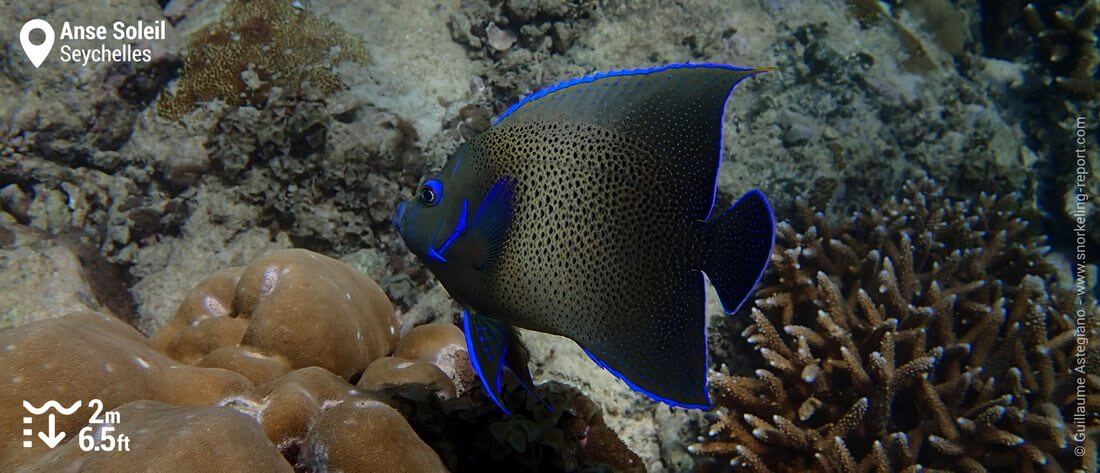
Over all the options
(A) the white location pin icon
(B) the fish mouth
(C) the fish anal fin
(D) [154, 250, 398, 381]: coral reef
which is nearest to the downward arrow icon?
(D) [154, 250, 398, 381]: coral reef

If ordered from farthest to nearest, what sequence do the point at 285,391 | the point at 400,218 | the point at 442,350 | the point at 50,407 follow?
the point at 442,350 → the point at 285,391 → the point at 50,407 → the point at 400,218

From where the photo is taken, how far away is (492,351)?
1.51 metres

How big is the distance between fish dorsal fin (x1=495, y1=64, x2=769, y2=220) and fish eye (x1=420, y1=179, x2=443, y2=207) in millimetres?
368

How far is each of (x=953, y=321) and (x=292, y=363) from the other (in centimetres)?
452

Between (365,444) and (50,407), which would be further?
(50,407)

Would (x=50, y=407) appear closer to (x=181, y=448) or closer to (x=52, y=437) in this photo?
(x=52, y=437)

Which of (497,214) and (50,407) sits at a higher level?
(497,214)

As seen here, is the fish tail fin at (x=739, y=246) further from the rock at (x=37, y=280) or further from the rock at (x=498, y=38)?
the rock at (x=498, y=38)

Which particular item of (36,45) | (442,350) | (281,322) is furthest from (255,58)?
(442,350)

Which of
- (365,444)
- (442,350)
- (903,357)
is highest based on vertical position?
(365,444)

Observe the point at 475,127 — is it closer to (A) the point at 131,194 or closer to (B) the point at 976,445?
(A) the point at 131,194

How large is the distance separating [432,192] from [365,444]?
1.03 meters

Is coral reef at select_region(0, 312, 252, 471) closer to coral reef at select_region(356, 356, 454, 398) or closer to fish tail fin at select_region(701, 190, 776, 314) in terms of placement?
coral reef at select_region(356, 356, 454, 398)

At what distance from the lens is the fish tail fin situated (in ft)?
4.41
